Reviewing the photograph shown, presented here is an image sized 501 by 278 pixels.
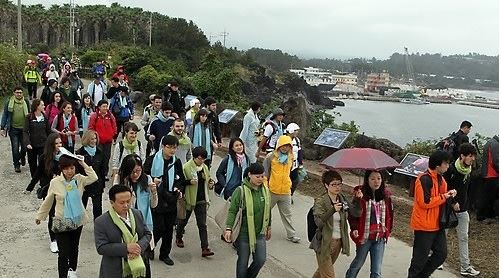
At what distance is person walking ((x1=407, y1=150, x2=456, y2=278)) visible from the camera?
5.35m

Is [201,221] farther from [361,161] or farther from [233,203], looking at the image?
[361,161]

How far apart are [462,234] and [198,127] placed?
155 inches

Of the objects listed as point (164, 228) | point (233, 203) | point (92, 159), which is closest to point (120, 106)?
point (92, 159)

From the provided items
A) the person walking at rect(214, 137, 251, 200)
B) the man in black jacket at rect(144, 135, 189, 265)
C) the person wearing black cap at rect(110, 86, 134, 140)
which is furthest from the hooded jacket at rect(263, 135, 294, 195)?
the person wearing black cap at rect(110, 86, 134, 140)

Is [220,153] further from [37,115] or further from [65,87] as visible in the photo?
[37,115]

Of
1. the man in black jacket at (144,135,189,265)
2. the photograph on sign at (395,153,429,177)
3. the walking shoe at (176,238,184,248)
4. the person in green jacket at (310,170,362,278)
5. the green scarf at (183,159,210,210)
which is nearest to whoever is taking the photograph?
the person in green jacket at (310,170,362,278)

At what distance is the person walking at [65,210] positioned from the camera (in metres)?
5.13

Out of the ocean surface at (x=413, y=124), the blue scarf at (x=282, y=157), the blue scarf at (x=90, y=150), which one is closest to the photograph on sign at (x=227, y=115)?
the ocean surface at (x=413, y=124)

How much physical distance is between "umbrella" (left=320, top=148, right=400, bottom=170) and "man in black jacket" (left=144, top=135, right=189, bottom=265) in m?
1.63

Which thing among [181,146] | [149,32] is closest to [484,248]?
[181,146]

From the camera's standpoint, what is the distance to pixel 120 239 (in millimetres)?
4109

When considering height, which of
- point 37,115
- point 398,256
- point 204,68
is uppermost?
point 204,68

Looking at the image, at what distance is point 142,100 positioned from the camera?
1995 centimetres

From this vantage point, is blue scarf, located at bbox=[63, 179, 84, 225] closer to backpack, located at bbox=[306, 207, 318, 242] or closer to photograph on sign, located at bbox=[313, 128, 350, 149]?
backpack, located at bbox=[306, 207, 318, 242]
